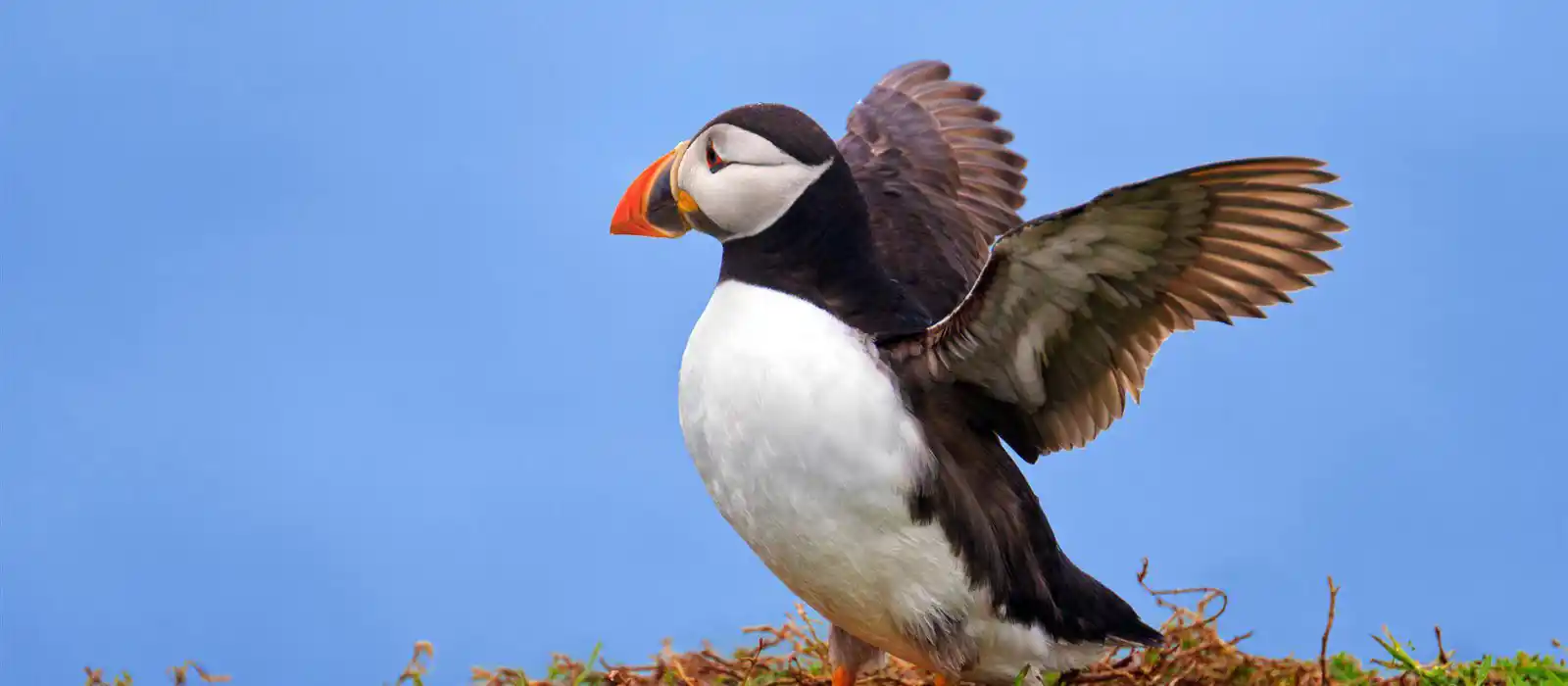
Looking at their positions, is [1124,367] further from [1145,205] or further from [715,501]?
[715,501]

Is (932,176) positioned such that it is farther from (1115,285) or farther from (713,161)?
(1115,285)

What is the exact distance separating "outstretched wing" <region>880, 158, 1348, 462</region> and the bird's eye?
0.50 meters

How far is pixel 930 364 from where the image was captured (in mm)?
3385

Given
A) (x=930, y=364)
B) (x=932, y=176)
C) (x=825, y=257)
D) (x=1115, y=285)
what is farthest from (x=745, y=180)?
(x=932, y=176)

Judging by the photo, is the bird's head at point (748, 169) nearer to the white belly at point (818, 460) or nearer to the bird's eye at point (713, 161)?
the bird's eye at point (713, 161)

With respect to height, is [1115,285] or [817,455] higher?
[1115,285]

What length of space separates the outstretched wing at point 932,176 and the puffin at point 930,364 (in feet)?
0.92

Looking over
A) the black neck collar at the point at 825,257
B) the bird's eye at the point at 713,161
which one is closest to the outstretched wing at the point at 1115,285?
the black neck collar at the point at 825,257

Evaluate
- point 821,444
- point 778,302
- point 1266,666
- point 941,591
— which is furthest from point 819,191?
point 1266,666

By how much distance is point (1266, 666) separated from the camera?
166 inches

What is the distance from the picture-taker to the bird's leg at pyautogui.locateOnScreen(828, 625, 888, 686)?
3762 millimetres

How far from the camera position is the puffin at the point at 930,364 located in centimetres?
313

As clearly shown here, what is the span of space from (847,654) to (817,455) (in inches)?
27.9

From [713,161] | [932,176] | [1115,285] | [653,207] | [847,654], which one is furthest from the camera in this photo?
[932,176]
